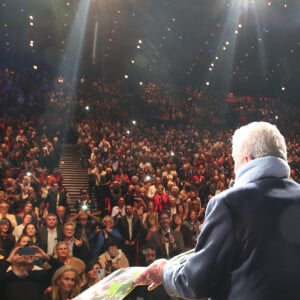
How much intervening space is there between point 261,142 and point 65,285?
3.45 meters

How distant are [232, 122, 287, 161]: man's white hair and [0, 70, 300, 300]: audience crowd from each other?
337cm

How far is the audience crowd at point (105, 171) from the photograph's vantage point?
5.13 m

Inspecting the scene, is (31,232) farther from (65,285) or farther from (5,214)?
(65,285)

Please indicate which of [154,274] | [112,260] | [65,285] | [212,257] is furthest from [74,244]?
[212,257]

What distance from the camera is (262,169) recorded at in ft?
4.58

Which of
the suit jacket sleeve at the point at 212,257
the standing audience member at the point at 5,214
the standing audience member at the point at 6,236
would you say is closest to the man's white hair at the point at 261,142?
the suit jacket sleeve at the point at 212,257

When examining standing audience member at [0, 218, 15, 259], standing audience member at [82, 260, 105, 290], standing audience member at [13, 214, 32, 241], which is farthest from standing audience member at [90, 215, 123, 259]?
standing audience member at [0, 218, 15, 259]

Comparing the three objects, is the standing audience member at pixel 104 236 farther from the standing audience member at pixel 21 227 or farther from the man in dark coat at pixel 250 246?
the man in dark coat at pixel 250 246

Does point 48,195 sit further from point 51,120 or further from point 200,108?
point 200,108

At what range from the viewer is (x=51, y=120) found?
14719mm

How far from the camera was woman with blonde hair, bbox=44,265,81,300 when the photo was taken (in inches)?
169

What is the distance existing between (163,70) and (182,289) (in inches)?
1061

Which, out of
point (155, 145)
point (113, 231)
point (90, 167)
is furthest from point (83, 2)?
point (113, 231)

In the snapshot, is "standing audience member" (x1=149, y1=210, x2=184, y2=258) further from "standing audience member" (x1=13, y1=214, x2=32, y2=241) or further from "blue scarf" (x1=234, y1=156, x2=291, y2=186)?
"blue scarf" (x1=234, y1=156, x2=291, y2=186)
